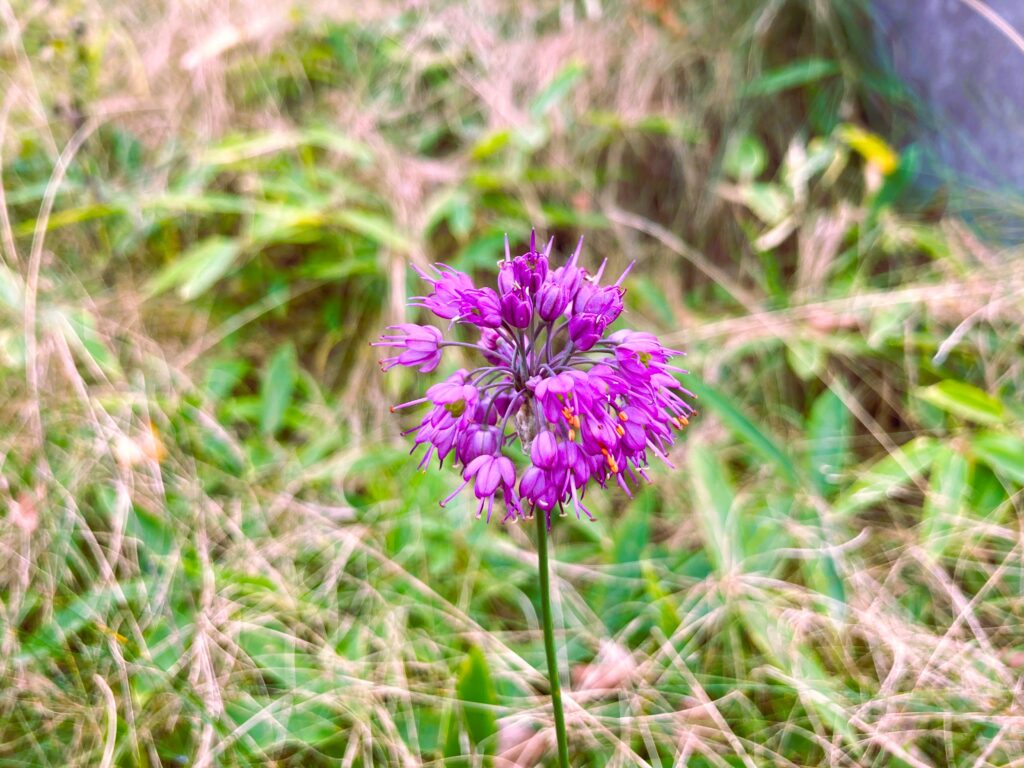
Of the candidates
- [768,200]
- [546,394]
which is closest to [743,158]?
[768,200]

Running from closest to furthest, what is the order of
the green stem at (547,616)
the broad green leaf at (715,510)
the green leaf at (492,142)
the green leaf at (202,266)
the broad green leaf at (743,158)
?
the green stem at (547,616), the broad green leaf at (715,510), the green leaf at (202,266), the green leaf at (492,142), the broad green leaf at (743,158)

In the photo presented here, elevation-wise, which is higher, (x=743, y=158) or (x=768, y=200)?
(x=743, y=158)

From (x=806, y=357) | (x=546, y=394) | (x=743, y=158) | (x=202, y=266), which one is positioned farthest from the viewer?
(x=743, y=158)

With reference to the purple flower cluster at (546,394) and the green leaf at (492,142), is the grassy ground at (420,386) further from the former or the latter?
the purple flower cluster at (546,394)

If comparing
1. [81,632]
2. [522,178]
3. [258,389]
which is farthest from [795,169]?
[81,632]

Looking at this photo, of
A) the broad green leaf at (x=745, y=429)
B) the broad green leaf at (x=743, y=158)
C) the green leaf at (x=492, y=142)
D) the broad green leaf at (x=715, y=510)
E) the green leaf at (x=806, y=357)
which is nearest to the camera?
the broad green leaf at (x=715, y=510)

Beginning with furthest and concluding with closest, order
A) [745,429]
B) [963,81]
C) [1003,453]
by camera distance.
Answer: [963,81], [745,429], [1003,453]

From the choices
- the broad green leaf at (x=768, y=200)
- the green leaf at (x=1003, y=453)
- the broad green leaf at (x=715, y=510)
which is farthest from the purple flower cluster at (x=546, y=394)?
the broad green leaf at (x=768, y=200)

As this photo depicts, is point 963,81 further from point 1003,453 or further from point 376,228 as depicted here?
point 376,228
